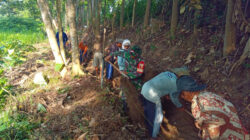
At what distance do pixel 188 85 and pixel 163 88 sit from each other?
49 centimetres

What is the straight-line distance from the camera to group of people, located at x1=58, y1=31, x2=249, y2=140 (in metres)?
1.55

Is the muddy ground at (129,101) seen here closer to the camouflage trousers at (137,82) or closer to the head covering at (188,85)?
the camouflage trousers at (137,82)

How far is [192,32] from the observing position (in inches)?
205

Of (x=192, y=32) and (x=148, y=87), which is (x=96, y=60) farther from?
(x=192, y=32)

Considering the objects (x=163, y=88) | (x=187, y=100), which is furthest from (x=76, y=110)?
A: (x=187, y=100)

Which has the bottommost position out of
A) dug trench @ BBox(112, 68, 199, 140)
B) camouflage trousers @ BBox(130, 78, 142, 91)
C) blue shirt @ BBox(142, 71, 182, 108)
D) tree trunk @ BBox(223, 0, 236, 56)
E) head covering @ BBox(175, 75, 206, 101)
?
dug trench @ BBox(112, 68, 199, 140)

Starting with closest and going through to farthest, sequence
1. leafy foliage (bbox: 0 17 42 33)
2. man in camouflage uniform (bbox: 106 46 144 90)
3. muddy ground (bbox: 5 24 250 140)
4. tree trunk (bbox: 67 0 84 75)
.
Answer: muddy ground (bbox: 5 24 250 140) < man in camouflage uniform (bbox: 106 46 144 90) < tree trunk (bbox: 67 0 84 75) < leafy foliage (bbox: 0 17 42 33)

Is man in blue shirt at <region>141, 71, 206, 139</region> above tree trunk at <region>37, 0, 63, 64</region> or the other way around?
the other way around

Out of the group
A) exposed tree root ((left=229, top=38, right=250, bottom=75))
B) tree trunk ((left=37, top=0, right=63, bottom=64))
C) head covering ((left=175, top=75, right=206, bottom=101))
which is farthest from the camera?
tree trunk ((left=37, top=0, right=63, bottom=64))

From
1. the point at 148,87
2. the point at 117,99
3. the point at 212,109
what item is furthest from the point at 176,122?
the point at 212,109

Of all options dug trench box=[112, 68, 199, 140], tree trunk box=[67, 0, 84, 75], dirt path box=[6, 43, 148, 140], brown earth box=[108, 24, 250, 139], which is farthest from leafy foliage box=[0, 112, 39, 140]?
brown earth box=[108, 24, 250, 139]

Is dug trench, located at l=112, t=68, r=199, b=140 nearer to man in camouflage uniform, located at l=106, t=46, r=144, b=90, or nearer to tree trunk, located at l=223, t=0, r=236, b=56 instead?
man in camouflage uniform, located at l=106, t=46, r=144, b=90

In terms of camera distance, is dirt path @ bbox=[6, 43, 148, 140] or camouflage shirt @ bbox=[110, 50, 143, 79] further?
camouflage shirt @ bbox=[110, 50, 143, 79]

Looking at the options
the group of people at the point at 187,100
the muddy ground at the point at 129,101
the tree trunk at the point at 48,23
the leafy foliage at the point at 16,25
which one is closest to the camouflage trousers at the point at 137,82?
the group of people at the point at 187,100
